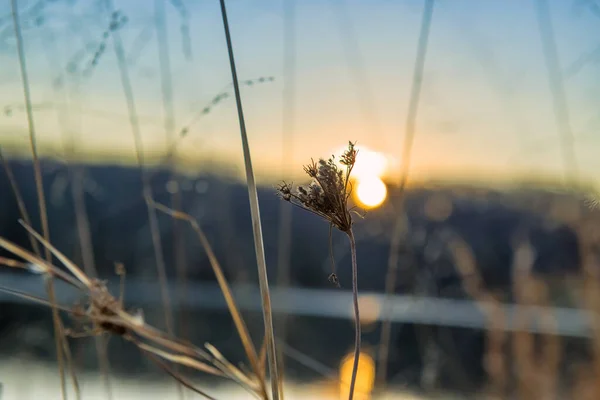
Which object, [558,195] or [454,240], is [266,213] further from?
[558,195]

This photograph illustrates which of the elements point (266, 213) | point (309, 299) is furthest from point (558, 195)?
point (309, 299)

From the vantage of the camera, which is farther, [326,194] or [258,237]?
[258,237]

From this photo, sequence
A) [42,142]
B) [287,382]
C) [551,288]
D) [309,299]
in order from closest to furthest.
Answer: [42,142] < [551,288] < [287,382] < [309,299]

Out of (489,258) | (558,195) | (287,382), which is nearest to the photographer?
(558,195)

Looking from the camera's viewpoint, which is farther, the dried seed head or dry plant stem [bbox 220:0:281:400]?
dry plant stem [bbox 220:0:281:400]

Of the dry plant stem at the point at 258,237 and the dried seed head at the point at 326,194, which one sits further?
the dry plant stem at the point at 258,237

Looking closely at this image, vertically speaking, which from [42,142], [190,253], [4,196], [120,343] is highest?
[190,253]

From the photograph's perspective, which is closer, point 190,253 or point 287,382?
point 287,382

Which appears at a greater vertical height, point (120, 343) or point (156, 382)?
point (120, 343)

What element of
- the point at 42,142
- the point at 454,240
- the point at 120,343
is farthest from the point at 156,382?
the point at 42,142

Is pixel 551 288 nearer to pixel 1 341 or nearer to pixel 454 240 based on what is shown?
pixel 454 240
